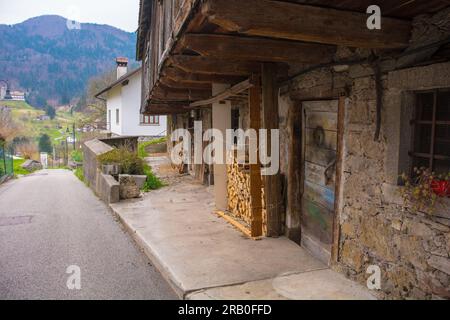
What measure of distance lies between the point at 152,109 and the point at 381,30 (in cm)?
1071

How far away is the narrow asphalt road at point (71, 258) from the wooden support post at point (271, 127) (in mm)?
2009

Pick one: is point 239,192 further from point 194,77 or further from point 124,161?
point 124,161

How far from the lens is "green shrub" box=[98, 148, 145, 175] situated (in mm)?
11234

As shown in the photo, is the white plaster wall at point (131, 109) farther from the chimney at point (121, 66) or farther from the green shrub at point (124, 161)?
the green shrub at point (124, 161)

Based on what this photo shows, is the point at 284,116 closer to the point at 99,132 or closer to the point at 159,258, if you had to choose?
the point at 159,258

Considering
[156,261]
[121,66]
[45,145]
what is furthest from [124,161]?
[45,145]

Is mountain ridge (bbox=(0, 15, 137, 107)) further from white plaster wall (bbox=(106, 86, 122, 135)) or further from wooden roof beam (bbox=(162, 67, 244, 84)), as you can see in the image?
wooden roof beam (bbox=(162, 67, 244, 84))

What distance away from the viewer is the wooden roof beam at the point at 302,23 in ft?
10.5

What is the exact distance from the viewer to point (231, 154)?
26.2ft

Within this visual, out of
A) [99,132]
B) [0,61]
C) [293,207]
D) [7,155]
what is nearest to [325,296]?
[293,207]

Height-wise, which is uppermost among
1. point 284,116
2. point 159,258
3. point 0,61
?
point 0,61

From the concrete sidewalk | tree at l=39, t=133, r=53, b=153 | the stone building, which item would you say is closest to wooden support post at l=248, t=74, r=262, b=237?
the stone building

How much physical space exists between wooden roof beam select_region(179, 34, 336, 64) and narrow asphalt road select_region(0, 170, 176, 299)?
2.88m

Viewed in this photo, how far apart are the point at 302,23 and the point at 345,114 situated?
1581 millimetres
